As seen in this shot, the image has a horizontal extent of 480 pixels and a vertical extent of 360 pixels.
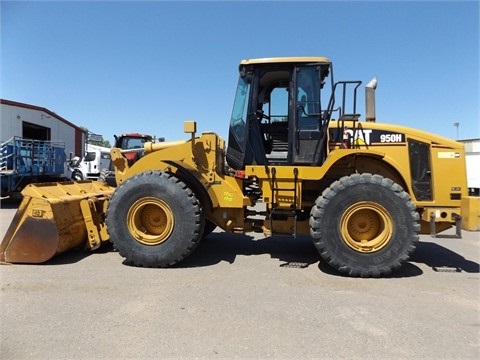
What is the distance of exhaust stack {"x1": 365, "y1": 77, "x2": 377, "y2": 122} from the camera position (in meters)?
5.66

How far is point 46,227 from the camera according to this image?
5039 millimetres

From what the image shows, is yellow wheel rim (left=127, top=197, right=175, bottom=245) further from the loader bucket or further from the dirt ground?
the loader bucket

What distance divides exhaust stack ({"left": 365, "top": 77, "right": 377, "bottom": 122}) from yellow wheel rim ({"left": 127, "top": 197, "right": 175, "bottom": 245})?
3413 millimetres

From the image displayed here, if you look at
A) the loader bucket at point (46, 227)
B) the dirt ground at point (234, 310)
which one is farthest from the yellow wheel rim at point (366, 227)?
the loader bucket at point (46, 227)

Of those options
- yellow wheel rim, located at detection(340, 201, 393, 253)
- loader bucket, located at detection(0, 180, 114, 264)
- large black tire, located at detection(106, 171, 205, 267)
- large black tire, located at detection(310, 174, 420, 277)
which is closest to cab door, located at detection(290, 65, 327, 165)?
large black tire, located at detection(310, 174, 420, 277)

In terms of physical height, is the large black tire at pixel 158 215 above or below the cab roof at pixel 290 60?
below

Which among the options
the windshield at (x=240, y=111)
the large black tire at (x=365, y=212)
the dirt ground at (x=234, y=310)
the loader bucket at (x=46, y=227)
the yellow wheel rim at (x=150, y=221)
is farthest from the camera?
the windshield at (x=240, y=111)

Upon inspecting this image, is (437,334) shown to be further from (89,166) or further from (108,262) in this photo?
(89,166)

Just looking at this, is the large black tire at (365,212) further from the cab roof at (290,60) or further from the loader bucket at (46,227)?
the loader bucket at (46,227)

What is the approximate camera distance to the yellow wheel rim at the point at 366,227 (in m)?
4.80

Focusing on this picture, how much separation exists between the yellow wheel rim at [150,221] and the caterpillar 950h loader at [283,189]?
0.01m

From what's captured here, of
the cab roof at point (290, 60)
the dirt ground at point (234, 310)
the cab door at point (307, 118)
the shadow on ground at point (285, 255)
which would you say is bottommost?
the dirt ground at point (234, 310)

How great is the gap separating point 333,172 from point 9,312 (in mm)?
4322

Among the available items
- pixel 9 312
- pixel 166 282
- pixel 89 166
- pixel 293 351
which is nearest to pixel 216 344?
pixel 293 351
